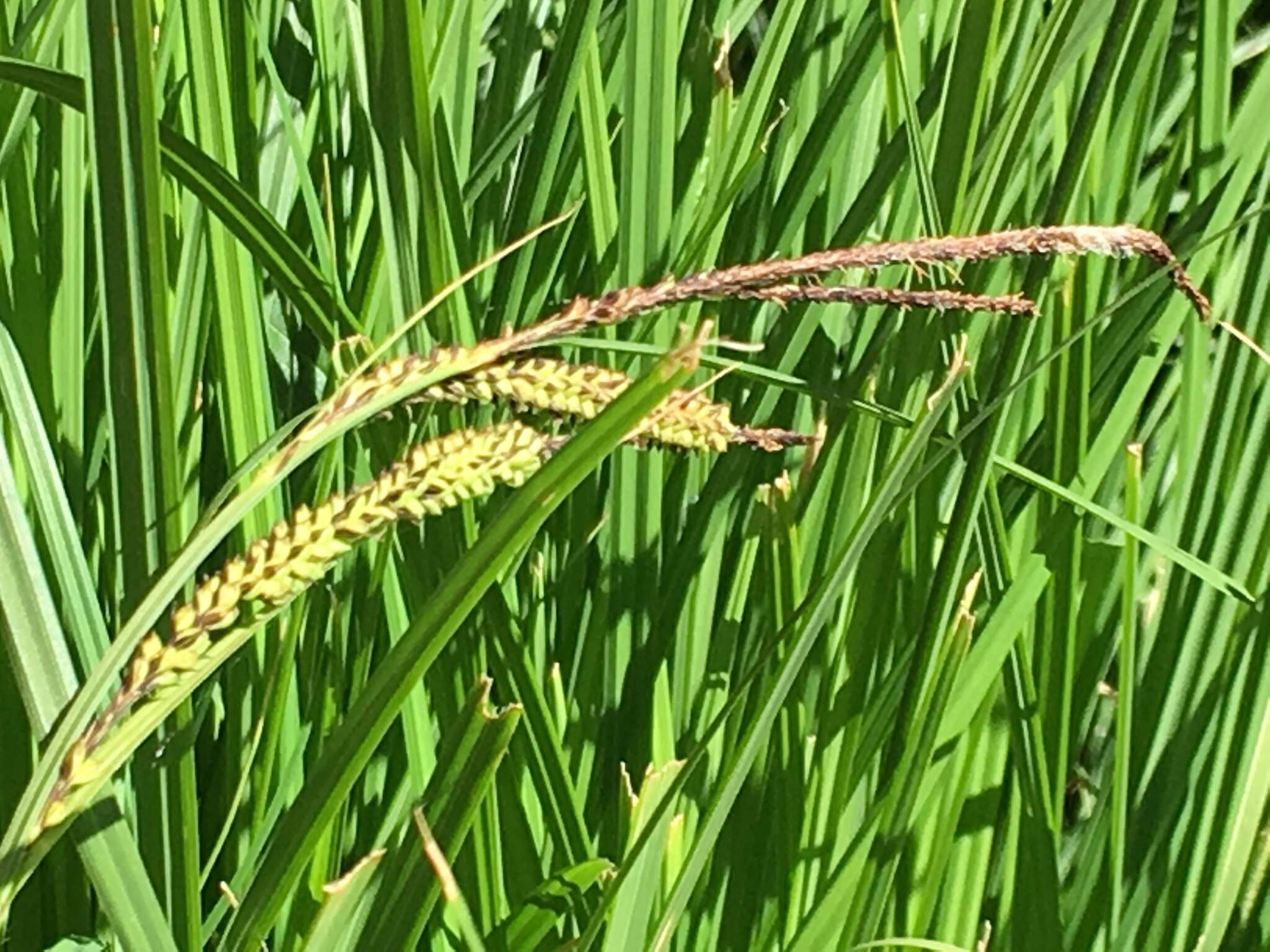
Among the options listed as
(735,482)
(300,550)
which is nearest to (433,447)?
(300,550)

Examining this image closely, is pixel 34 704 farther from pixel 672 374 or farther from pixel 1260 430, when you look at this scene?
pixel 1260 430

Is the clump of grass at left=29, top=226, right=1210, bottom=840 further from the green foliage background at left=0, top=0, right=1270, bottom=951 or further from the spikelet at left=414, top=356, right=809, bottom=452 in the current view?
the green foliage background at left=0, top=0, right=1270, bottom=951

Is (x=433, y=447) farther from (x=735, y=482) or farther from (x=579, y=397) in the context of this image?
(x=735, y=482)

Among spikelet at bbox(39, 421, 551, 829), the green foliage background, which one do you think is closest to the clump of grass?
spikelet at bbox(39, 421, 551, 829)

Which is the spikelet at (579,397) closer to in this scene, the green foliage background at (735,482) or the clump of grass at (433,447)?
the clump of grass at (433,447)

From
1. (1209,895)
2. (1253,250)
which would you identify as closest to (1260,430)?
(1253,250)

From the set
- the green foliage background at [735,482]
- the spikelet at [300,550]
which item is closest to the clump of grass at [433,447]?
the spikelet at [300,550]
